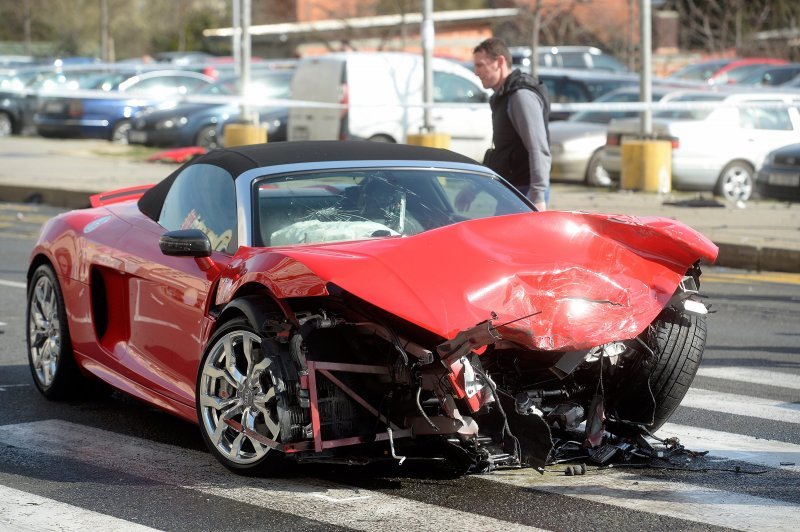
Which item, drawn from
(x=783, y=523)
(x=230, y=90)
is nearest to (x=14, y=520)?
(x=783, y=523)

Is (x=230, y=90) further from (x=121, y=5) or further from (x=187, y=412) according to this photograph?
(x=121, y=5)

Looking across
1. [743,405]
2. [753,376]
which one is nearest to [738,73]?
[753,376]

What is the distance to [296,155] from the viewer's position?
648 cm

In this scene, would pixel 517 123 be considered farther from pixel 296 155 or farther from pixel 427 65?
pixel 427 65

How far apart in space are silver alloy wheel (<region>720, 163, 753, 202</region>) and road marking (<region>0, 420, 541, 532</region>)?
13.2 metres

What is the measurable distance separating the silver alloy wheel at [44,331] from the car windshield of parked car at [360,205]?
1632 millimetres

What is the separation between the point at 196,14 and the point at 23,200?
52.3 metres

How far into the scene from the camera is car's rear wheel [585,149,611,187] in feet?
64.8

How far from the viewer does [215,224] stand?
246 inches

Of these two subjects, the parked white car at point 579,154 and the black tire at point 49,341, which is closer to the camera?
the black tire at point 49,341

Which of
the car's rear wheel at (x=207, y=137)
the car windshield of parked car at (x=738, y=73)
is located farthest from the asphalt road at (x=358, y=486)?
the car windshield of parked car at (x=738, y=73)

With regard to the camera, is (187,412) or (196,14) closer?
(187,412)

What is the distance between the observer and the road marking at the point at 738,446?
19.2 ft

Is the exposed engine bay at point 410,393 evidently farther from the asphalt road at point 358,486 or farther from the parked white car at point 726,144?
the parked white car at point 726,144
